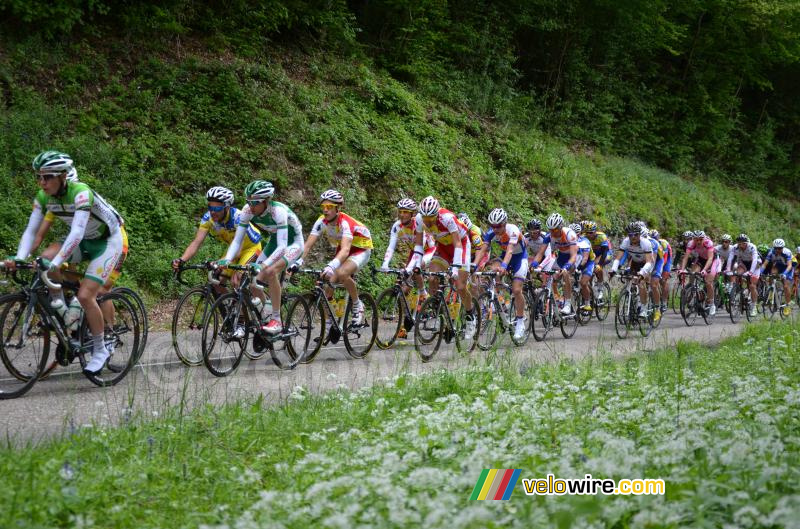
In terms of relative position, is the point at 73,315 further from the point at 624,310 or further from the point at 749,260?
the point at 749,260

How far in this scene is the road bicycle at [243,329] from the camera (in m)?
8.24

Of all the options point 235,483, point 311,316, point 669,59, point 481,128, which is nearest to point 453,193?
point 481,128

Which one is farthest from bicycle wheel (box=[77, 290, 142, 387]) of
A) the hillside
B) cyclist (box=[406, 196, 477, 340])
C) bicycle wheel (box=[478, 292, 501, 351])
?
bicycle wheel (box=[478, 292, 501, 351])

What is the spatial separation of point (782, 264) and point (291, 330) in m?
17.7

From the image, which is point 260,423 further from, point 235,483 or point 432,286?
point 432,286

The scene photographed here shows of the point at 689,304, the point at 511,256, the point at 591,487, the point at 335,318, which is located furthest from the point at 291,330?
the point at 689,304

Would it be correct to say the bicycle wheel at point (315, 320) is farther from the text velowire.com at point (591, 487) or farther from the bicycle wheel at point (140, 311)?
the text velowire.com at point (591, 487)

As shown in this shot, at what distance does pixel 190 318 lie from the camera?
8.55 metres

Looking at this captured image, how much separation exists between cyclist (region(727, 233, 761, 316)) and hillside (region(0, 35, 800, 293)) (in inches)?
203

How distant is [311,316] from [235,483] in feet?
16.7

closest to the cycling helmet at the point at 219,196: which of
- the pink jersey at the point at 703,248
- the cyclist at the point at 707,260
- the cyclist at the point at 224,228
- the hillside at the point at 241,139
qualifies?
the cyclist at the point at 224,228

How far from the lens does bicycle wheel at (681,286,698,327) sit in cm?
1758

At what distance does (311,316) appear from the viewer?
371 inches

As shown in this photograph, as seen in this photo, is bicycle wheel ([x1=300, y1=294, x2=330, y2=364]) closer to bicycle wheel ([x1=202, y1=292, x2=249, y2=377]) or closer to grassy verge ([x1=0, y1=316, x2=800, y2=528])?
bicycle wheel ([x1=202, y1=292, x2=249, y2=377])
